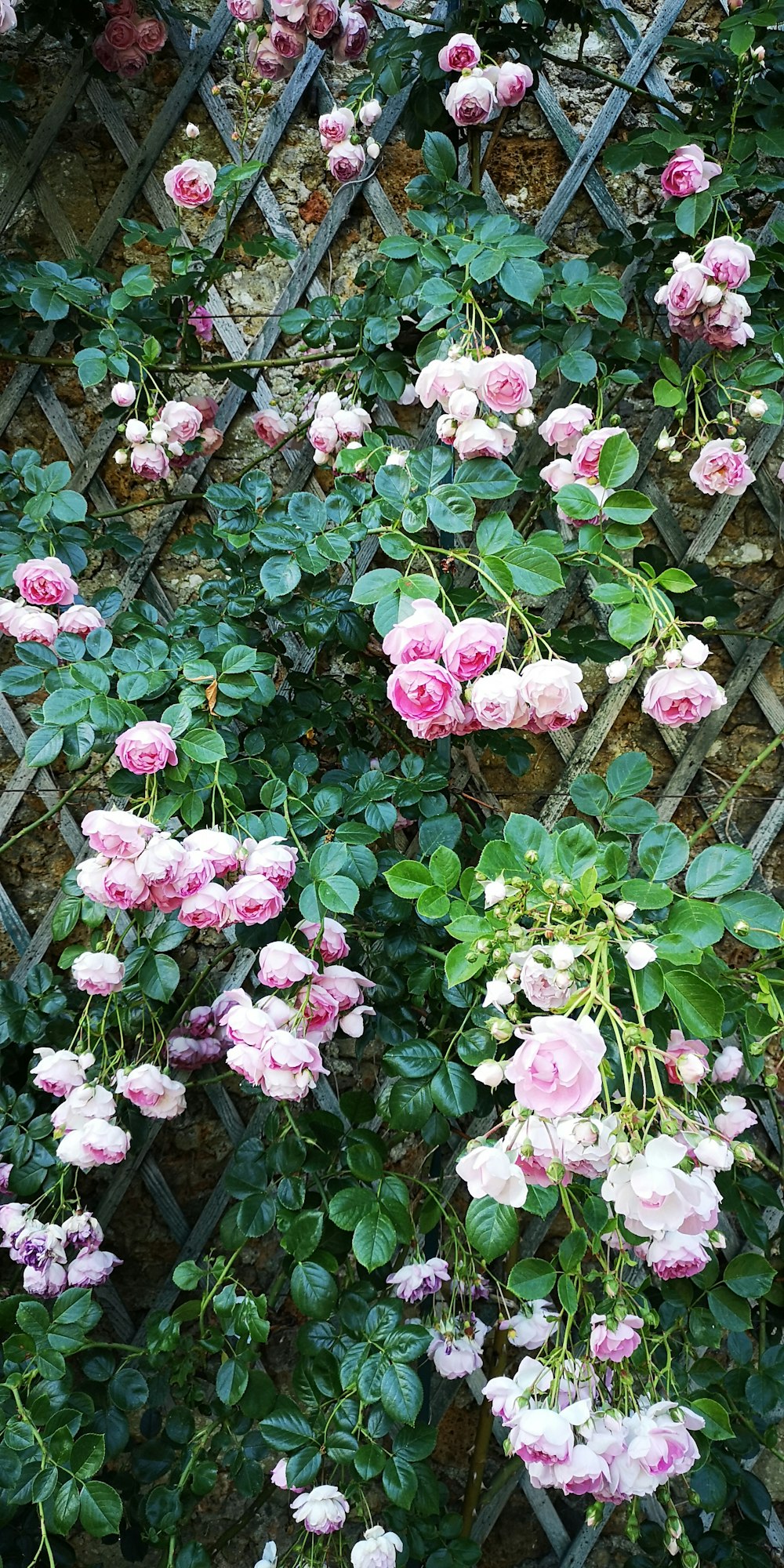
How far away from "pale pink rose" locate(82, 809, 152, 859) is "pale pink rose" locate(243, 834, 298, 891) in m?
0.09

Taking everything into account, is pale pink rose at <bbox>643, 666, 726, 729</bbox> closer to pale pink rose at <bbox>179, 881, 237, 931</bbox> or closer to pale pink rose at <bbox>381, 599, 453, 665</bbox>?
pale pink rose at <bbox>381, 599, 453, 665</bbox>

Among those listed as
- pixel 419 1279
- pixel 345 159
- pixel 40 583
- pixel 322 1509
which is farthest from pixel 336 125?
pixel 322 1509

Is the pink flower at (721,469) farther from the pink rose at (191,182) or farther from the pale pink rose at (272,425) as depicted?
the pink rose at (191,182)

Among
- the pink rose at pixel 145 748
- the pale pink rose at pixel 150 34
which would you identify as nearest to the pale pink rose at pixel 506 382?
the pink rose at pixel 145 748

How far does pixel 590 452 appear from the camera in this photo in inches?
43.5

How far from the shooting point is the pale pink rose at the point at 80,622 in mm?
1111

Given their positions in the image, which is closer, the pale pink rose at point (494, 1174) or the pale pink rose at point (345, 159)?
the pale pink rose at point (494, 1174)

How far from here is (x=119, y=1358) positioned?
1.41 m

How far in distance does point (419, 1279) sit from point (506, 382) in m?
0.92

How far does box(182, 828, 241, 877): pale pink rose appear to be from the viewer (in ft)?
2.84

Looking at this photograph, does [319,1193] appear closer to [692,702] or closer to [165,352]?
[692,702]

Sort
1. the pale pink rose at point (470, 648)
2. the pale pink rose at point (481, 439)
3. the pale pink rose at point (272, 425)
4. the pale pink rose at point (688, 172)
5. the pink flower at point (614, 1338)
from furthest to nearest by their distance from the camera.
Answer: the pale pink rose at point (272, 425)
the pale pink rose at point (688, 172)
the pale pink rose at point (481, 439)
the pink flower at point (614, 1338)
the pale pink rose at point (470, 648)

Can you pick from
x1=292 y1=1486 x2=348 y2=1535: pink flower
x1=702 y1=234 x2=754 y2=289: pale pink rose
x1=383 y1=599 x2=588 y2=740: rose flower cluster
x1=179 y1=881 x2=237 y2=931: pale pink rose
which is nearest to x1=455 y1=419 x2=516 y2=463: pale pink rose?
x1=383 y1=599 x2=588 y2=740: rose flower cluster

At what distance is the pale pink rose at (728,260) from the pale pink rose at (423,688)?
69 cm
